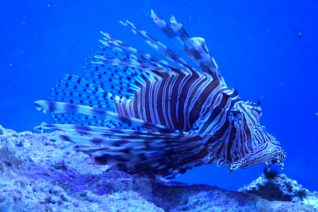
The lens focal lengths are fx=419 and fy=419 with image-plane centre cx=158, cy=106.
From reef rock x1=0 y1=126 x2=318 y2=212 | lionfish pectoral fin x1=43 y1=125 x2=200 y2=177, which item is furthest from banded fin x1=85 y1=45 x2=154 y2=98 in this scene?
lionfish pectoral fin x1=43 y1=125 x2=200 y2=177

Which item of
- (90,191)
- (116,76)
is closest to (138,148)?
(90,191)

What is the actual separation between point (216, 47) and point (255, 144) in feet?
37.7

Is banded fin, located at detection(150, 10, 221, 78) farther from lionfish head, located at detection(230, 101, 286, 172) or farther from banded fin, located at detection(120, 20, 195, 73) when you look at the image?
lionfish head, located at detection(230, 101, 286, 172)

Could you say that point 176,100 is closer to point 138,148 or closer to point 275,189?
point 138,148

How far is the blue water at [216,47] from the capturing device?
12438mm

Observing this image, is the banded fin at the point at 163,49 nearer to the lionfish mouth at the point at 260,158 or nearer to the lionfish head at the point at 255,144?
the lionfish head at the point at 255,144

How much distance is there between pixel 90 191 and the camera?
243 cm

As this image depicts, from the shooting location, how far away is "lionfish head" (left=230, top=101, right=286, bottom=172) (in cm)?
251

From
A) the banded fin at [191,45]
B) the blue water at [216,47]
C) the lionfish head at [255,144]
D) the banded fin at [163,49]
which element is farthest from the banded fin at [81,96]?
the blue water at [216,47]

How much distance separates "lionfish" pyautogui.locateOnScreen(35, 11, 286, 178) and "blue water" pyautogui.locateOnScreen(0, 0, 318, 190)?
361 inches

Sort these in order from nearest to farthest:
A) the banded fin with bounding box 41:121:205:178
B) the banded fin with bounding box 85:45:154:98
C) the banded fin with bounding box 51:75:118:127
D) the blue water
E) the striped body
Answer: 1. the banded fin with bounding box 41:121:205:178
2. the striped body
3. the banded fin with bounding box 51:75:118:127
4. the banded fin with bounding box 85:45:154:98
5. the blue water

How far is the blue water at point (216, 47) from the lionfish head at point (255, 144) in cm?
957

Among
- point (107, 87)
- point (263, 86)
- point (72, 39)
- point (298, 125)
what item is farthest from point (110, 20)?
point (107, 87)

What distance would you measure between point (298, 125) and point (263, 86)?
176 centimetres
